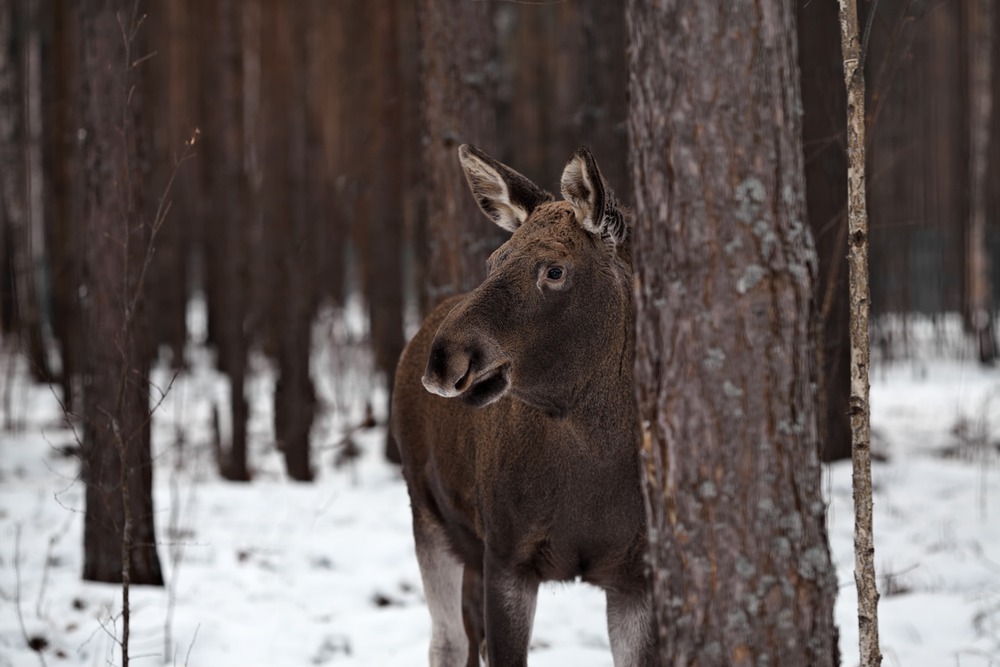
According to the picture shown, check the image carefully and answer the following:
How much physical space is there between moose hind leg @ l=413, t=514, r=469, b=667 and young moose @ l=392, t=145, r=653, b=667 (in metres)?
0.98

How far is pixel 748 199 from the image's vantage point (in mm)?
2566

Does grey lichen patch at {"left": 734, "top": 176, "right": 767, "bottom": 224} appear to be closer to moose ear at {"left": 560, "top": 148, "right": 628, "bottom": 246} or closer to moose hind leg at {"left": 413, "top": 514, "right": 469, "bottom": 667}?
moose ear at {"left": 560, "top": 148, "right": 628, "bottom": 246}

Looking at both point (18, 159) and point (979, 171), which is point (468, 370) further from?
point (979, 171)

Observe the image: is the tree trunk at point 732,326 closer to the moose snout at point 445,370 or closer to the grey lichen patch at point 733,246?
the grey lichen patch at point 733,246

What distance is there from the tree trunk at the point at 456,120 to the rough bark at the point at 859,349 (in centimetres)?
370

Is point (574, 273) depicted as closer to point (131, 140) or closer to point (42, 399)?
point (131, 140)

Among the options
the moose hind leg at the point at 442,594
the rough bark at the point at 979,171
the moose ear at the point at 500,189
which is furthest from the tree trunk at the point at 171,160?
the rough bark at the point at 979,171

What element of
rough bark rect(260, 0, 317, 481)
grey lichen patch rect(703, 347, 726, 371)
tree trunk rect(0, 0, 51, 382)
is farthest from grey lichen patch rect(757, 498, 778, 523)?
tree trunk rect(0, 0, 51, 382)

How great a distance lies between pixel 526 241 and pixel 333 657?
2.75 metres

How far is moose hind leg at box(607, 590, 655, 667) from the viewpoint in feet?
12.7

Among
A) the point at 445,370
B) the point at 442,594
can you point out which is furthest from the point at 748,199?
the point at 442,594

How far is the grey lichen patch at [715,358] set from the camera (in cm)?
258

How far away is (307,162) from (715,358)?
11882 mm

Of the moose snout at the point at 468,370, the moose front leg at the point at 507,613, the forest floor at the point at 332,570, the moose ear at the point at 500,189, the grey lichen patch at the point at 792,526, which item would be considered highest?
the moose ear at the point at 500,189
